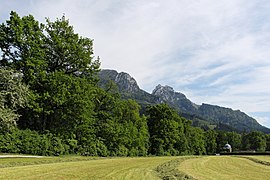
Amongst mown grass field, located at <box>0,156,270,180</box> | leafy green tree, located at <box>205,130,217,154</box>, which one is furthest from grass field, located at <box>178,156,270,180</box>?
leafy green tree, located at <box>205,130,217,154</box>

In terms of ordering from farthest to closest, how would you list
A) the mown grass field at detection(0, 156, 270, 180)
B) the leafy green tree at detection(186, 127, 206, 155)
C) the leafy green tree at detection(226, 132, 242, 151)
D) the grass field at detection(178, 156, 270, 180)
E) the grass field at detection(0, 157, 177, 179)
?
the leafy green tree at detection(226, 132, 242, 151) < the leafy green tree at detection(186, 127, 206, 155) < the grass field at detection(178, 156, 270, 180) < the mown grass field at detection(0, 156, 270, 180) < the grass field at detection(0, 157, 177, 179)

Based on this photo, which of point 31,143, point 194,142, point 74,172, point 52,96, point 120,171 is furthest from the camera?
point 194,142

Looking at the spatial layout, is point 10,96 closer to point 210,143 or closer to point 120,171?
point 120,171

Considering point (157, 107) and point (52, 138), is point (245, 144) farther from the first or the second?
point (52, 138)

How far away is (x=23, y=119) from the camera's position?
45.8m

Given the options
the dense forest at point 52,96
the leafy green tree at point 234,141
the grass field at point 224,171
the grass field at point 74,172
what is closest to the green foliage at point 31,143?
the dense forest at point 52,96

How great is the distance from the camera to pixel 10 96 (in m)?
37.3

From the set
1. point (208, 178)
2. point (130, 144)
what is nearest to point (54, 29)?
point (130, 144)

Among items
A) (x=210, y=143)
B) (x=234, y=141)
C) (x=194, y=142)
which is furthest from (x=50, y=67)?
(x=234, y=141)

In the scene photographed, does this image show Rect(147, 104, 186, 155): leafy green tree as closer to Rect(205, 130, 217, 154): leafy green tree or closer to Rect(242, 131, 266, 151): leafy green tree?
Rect(205, 130, 217, 154): leafy green tree

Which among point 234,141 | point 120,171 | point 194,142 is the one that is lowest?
point 120,171

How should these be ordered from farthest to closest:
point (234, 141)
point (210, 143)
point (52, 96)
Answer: point (234, 141) < point (210, 143) < point (52, 96)

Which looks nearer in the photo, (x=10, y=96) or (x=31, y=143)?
(x=10, y=96)

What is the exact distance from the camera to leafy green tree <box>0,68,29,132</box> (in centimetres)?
3575
